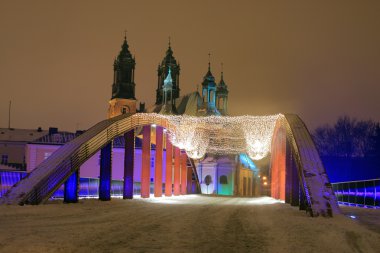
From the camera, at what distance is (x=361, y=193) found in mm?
28266

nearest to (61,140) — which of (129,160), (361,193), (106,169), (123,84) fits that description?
(123,84)

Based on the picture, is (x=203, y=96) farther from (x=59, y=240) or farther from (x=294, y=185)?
(x=59, y=240)

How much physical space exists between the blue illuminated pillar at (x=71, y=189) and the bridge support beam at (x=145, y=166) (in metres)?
9.51

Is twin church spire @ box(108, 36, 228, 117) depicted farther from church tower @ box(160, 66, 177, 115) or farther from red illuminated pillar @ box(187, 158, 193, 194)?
red illuminated pillar @ box(187, 158, 193, 194)

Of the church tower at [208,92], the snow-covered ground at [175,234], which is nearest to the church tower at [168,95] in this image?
the church tower at [208,92]

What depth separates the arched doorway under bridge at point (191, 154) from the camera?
2058 centimetres

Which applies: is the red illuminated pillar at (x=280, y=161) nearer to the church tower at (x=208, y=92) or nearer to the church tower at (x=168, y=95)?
the church tower at (x=208, y=92)

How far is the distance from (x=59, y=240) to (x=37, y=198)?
11401mm

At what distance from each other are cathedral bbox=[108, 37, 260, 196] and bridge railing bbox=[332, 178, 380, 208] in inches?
1633

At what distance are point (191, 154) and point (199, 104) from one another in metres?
47.9

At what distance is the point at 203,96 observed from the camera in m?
89.1

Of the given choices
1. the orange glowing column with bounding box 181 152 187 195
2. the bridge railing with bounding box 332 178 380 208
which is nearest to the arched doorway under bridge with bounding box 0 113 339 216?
the orange glowing column with bounding box 181 152 187 195

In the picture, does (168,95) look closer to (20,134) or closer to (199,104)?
(199,104)

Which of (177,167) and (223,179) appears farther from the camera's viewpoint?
(223,179)
